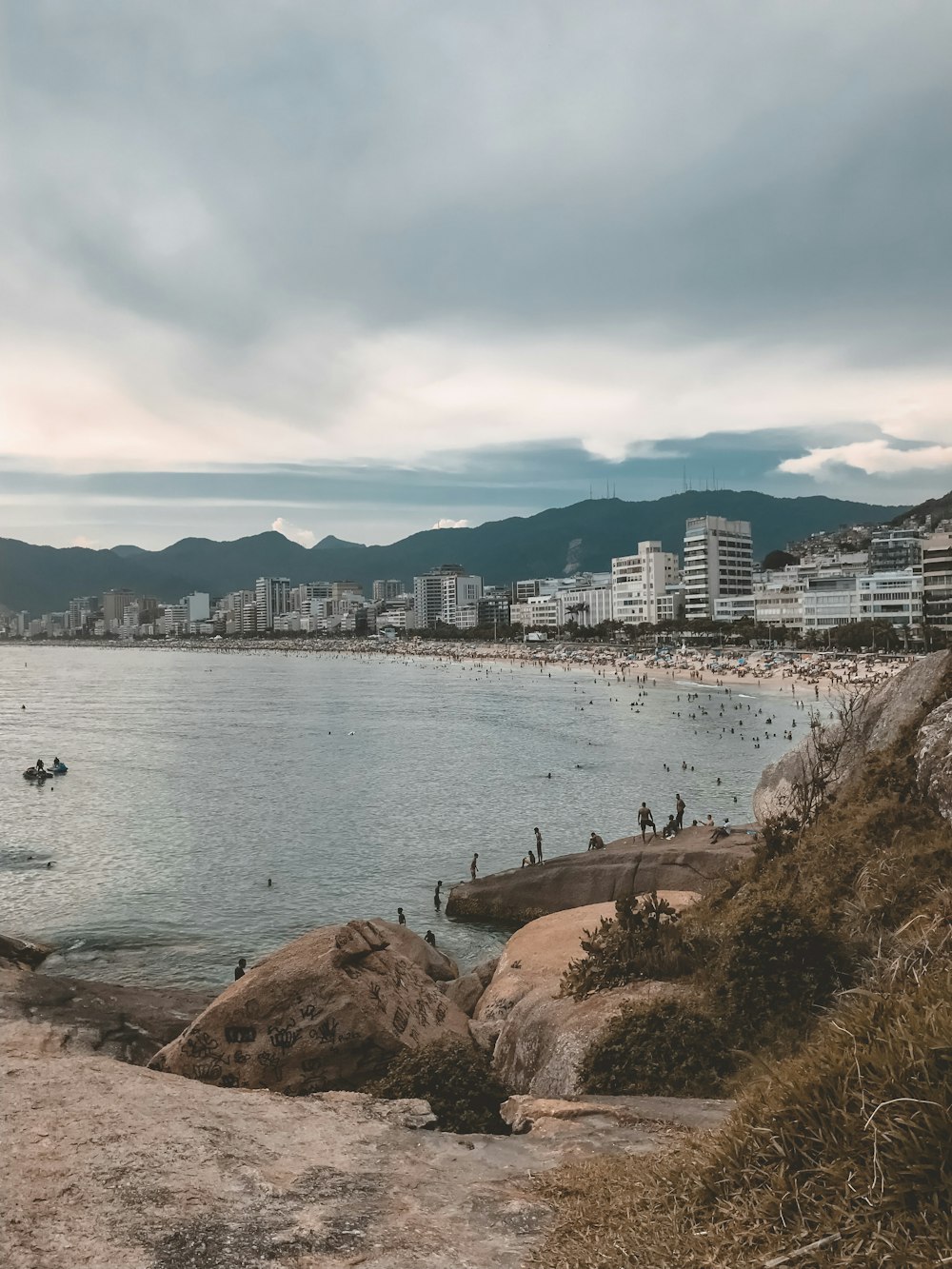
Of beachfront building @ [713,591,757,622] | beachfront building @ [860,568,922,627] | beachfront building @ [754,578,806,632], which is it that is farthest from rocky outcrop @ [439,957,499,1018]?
beachfront building @ [713,591,757,622]

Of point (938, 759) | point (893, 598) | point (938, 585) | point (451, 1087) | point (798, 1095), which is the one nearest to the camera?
point (798, 1095)

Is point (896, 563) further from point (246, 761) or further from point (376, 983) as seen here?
point (376, 983)

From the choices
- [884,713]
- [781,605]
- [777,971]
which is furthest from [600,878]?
[781,605]

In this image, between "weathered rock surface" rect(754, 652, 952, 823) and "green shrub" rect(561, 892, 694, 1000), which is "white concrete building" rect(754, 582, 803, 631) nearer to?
"weathered rock surface" rect(754, 652, 952, 823)

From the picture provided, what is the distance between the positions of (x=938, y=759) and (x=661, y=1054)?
21.8 feet

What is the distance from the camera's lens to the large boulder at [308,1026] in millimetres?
12047

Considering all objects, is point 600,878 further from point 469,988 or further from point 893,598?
point 893,598

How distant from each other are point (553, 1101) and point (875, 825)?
7.61 m

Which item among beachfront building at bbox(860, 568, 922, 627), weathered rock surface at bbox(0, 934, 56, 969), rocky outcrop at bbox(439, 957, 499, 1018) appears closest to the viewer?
rocky outcrop at bbox(439, 957, 499, 1018)

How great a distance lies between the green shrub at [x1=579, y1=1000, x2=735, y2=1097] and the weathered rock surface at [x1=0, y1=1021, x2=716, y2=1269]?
81.6 inches

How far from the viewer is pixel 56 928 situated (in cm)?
2875

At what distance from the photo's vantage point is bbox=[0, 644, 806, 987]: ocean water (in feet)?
97.1

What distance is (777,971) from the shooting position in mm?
10742

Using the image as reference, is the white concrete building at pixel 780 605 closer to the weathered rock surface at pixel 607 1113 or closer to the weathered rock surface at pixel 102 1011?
the weathered rock surface at pixel 102 1011
